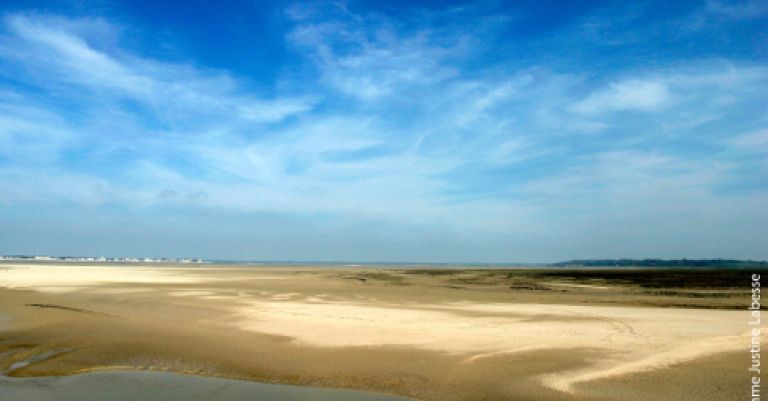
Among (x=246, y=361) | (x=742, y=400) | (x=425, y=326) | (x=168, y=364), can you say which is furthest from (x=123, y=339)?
(x=742, y=400)

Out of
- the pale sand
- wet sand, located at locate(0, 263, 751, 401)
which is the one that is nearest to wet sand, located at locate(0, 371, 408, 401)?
wet sand, located at locate(0, 263, 751, 401)

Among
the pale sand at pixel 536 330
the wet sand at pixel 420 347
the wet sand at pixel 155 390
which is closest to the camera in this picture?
the wet sand at pixel 155 390

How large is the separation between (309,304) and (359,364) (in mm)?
12032

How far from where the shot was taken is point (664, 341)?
12156 mm

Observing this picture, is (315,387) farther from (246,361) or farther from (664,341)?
(664,341)

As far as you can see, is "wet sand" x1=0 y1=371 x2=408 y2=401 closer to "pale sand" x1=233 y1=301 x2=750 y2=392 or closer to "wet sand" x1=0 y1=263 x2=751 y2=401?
"wet sand" x1=0 y1=263 x2=751 y2=401

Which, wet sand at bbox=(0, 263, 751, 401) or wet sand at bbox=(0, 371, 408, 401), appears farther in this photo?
wet sand at bbox=(0, 263, 751, 401)

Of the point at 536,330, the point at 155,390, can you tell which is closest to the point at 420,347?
the point at 536,330

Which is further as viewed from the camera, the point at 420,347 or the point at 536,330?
the point at 536,330

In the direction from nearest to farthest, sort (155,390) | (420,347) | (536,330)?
1. (155,390)
2. (420,347)
3. (536,330)

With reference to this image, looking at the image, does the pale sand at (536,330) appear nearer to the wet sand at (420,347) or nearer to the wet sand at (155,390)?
the wet sand at (420,347)

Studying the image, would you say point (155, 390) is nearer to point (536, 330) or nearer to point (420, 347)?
point (420, 347)

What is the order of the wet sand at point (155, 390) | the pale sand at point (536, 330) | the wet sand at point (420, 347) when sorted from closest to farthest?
the wet sand at point (155, 390) < the wet sand at point (420, 347) < the pale sand at point (536, 330)

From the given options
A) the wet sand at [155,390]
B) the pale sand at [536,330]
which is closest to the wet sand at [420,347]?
the pale sand at [536,330]
